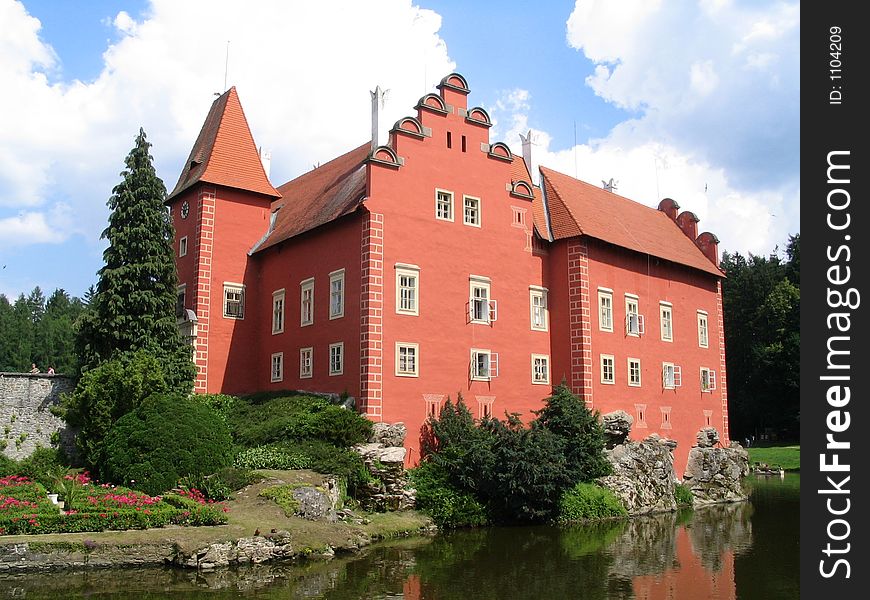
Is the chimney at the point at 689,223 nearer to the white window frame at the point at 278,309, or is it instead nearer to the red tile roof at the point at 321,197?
the red tile roof at the point at 321,197

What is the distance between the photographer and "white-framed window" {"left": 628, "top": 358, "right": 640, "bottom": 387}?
3347cm

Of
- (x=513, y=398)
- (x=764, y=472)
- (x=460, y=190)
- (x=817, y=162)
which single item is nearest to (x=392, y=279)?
(x=460, y=190)

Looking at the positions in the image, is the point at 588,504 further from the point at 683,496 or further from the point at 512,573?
the point at 512,573

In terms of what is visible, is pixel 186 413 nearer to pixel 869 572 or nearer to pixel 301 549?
pixel 301 549

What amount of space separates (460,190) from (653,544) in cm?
1461

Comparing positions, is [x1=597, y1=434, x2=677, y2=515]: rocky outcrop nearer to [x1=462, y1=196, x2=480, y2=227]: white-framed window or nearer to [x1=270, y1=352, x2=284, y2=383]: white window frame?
[x1=462, y1=196, x2=480, y2=227]: white-framed window

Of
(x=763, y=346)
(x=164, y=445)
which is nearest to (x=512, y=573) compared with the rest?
(x=164, y=445)

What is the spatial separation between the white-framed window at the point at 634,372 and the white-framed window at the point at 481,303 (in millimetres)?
6836

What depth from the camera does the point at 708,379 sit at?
1542 inches

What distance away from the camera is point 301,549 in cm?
1870

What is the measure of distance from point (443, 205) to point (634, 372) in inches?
433

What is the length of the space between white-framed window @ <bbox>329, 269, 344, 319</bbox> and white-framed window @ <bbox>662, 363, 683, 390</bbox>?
15253 millimetres

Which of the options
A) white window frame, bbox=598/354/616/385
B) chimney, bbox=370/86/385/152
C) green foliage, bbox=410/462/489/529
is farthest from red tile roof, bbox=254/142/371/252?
white window frame, bbox=598/354/616/385

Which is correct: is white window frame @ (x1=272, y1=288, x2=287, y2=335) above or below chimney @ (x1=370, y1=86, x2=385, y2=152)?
below
